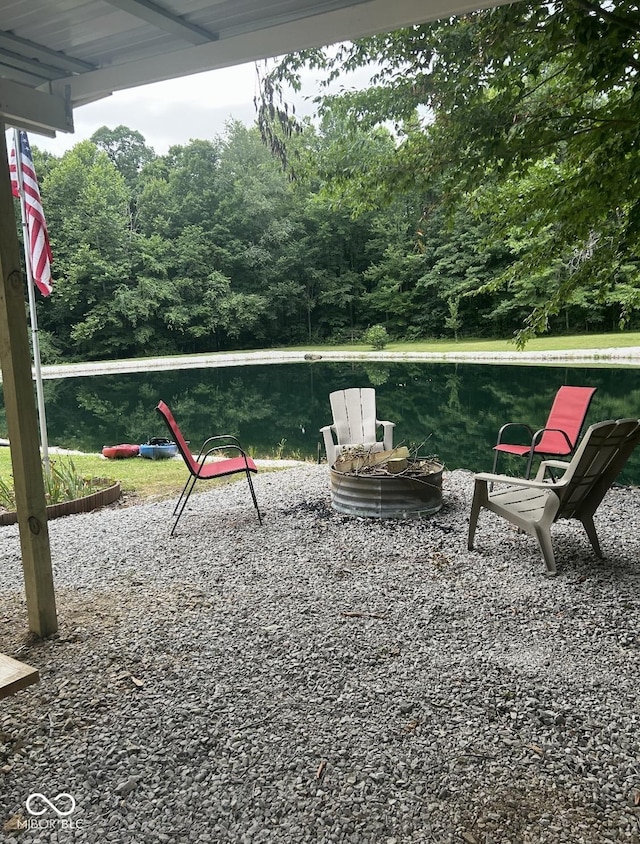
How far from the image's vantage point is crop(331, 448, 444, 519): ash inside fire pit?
4.28 meters

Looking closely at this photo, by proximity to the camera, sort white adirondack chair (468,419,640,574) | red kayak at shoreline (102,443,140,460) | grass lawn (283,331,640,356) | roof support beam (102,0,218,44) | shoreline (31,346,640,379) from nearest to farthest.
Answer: roof support beam (102,0,218,44) → white adirondack chair (468,419,640,574) → red kayak at shoreline (102,443,140,460) → shoreline (31,346,640,379) → grass lawn (283,331,640,356)

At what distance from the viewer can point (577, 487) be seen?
3.24 meters

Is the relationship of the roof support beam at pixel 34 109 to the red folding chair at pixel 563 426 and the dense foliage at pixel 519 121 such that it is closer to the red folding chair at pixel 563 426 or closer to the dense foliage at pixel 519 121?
the dense foliage at pixel 519 121

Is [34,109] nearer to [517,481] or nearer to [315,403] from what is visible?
[517,481]

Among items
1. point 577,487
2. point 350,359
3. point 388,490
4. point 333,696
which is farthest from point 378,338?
point 333,696

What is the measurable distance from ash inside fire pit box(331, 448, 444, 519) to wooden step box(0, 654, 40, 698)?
2.79m

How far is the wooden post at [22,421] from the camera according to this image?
2314mm

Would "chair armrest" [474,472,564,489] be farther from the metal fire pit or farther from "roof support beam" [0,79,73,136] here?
"roof support beam" [0,79,73,136]

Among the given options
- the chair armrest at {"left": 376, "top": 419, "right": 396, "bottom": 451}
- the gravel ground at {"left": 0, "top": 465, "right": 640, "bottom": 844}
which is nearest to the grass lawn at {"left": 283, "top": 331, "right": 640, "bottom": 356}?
the chair armrest at {"left": 376, "top": 419, "right": 396, "bottom": 451}

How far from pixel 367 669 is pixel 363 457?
100 inches

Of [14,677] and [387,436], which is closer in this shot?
[14,677]

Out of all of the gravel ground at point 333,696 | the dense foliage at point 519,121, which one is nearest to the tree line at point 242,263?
the dense foliage at point 519,121

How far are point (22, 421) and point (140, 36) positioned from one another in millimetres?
1498

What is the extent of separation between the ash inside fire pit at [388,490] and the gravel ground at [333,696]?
20.0 inches
